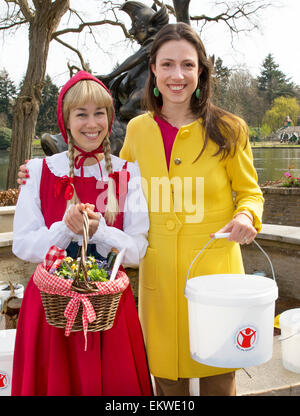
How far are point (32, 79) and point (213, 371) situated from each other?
1151cm

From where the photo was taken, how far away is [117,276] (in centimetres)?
162

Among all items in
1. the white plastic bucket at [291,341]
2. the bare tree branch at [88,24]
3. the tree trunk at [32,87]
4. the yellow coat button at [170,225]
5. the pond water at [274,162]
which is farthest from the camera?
the pond water at [274,162]

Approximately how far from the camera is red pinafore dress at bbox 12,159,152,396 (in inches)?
65.6

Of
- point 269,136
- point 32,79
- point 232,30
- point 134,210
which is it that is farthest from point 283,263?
point 269,136

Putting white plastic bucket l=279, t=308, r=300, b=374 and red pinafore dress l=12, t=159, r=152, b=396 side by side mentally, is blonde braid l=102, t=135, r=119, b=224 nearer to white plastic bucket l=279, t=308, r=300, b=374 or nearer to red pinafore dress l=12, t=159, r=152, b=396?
red pinafore dress l=12, t=159, r=152, b=396

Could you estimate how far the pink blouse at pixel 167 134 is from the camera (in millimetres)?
2010

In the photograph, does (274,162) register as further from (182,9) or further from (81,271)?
(81,271)

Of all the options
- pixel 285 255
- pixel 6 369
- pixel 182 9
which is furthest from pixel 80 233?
pixel 182 9

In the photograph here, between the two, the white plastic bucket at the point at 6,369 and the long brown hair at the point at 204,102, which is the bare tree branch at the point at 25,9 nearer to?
the long brown hair at the point at 204,102

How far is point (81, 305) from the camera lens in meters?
1.45

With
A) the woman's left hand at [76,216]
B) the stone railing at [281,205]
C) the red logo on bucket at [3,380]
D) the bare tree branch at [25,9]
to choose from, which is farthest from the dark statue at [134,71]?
the bare tree branch at [25,9]

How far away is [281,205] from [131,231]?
9.61 m

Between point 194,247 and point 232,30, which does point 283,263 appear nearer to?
point 194,247

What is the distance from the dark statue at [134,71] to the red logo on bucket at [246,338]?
3999 millimetres
